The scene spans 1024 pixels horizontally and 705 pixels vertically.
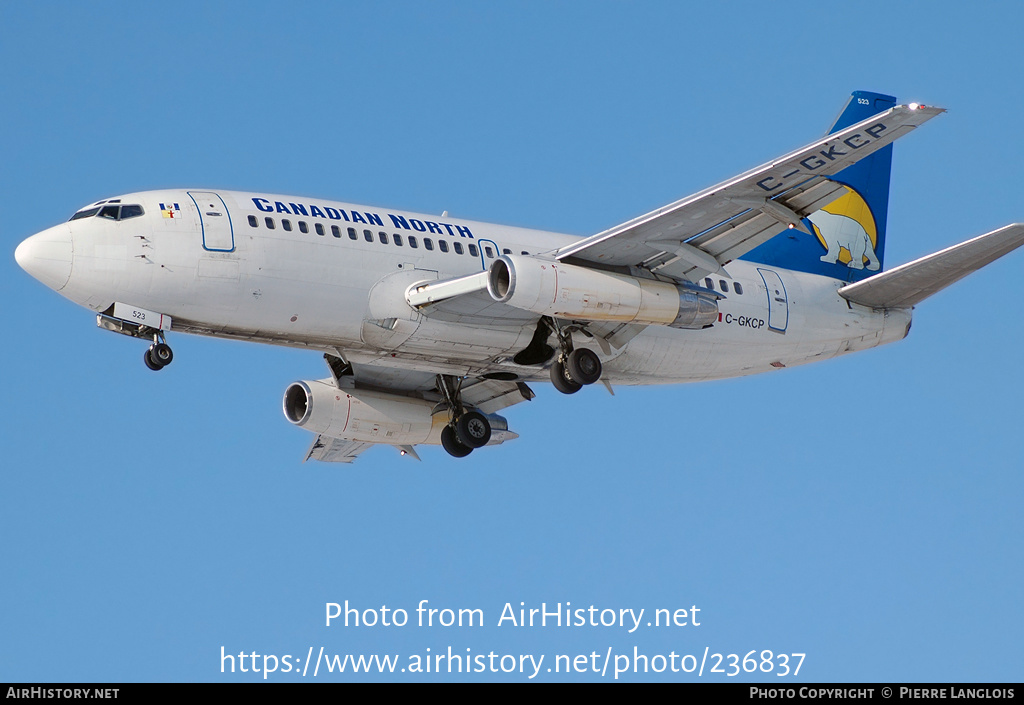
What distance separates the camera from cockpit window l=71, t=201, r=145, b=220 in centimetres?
3009

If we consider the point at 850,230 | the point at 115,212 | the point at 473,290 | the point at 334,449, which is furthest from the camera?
the point at 850,230

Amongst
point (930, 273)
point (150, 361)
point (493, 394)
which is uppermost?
point (930, 273)

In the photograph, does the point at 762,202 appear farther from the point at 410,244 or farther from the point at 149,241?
the point at 149,241

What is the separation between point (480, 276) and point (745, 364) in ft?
29.7

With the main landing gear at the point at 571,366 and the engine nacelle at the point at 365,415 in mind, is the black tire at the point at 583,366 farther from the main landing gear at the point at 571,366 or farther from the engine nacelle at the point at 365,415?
the engine nacelle at the point at 365,415

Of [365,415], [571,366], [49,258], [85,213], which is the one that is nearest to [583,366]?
[571,366]

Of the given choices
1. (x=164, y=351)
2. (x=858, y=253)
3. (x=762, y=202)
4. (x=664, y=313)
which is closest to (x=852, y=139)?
(x=762, y=202)

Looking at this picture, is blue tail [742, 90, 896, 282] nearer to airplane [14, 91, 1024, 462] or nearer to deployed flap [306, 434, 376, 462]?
airplane [14, 91, 1024, 462]

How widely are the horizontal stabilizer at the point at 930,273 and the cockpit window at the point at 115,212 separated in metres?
18.0

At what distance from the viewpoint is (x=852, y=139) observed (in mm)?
28641

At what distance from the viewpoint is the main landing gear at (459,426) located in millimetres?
36656

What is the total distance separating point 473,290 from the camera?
31.2 meters

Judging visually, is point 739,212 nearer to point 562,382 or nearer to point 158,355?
point 562,382

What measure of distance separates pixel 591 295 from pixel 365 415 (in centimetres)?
791
